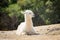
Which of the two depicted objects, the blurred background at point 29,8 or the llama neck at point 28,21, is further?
the blurred background at point 29,8

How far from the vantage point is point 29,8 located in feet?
74.5

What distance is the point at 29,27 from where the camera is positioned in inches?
420

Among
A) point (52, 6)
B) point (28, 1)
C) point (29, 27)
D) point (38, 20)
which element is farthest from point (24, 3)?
point (29, 27)

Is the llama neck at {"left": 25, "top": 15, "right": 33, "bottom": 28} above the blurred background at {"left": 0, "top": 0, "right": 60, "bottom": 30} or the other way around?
above

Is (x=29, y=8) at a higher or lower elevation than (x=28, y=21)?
lower

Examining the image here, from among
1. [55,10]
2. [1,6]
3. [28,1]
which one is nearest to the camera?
[55,10]

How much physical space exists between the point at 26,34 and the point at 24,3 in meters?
12.6

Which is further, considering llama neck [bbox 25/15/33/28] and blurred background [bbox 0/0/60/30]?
blurred background [bbox 0/0/60/30]

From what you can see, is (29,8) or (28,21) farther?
(29,8)

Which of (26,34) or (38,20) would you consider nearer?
(26,34)

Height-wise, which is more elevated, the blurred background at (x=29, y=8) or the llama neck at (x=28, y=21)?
the llama neck at (x=28, y=21)

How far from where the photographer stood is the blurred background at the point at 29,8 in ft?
62.8

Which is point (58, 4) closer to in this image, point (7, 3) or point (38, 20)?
point (38, 20)

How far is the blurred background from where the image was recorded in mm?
19156
